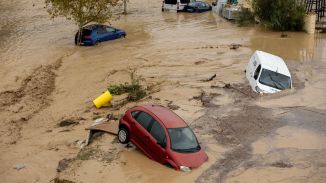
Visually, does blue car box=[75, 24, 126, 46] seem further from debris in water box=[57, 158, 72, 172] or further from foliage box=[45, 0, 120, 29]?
debris in water box=[57, 158, 72, 172]

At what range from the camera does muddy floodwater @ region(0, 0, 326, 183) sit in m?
14.2

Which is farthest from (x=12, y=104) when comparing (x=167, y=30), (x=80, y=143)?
(x=167, y=30)

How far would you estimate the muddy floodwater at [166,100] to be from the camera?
14.2m

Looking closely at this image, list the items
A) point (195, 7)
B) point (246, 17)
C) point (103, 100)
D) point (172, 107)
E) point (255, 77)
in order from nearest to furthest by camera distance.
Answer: point (172, 107), point (103, 100), point (255, 77), point (246, 17), point (195, 7)

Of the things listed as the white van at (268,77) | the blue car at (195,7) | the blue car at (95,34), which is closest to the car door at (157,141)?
the white van at (268,77)

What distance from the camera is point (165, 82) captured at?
23094mm

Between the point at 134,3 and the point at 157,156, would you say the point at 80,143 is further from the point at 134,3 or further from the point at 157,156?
the point at 134,3

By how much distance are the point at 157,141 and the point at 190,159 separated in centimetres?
103

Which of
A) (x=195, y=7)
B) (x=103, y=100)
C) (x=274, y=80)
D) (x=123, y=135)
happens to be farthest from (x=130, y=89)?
(x=195, y=7)

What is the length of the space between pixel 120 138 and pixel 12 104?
7.92 m

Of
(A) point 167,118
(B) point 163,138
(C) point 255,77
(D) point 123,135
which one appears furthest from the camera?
(C) point 255,77

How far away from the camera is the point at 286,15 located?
115ft

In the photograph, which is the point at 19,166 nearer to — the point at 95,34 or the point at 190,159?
Answer: the point at 190,159

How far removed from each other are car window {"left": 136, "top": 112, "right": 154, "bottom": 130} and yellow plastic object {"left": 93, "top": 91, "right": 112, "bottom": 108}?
5.01m
